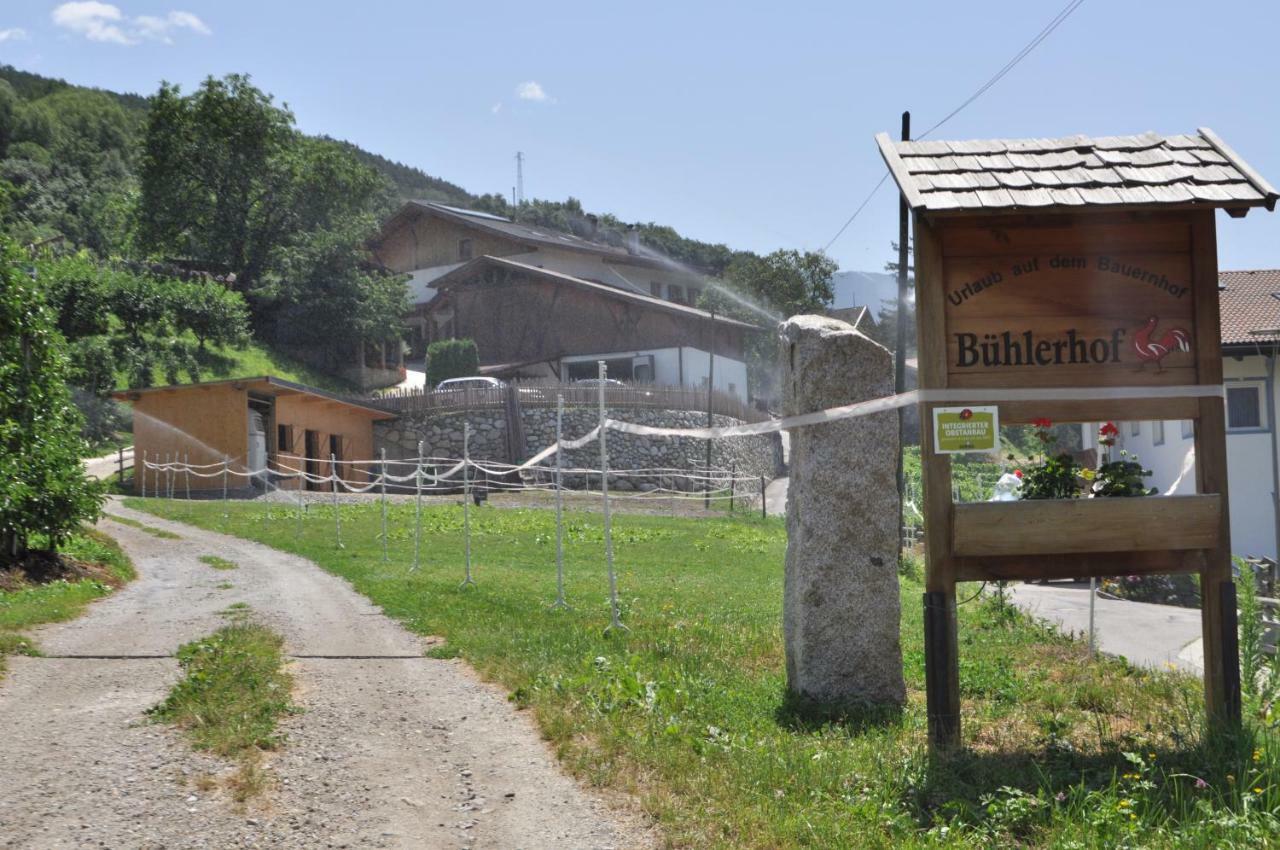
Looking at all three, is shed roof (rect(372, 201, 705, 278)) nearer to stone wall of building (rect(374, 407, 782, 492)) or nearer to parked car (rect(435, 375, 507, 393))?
parked car (rect(435, 375, 507, 393))

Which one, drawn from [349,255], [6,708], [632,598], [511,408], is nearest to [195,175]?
[349,255]

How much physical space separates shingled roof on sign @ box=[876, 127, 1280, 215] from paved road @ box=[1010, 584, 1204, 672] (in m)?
4.76

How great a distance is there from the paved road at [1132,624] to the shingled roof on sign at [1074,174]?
476 centimetres

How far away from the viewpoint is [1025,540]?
6.10 m

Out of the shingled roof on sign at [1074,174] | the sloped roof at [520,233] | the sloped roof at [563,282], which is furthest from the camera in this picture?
the sloped roof at [520,233]

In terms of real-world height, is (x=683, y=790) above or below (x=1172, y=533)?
below

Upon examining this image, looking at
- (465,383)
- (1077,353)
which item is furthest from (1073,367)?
(465,383)

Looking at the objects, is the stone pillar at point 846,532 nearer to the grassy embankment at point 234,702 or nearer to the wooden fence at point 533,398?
the grassy embankment at point 234,702

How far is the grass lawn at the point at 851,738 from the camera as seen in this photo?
16.9 feet

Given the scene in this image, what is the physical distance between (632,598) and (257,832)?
8226 millimetres

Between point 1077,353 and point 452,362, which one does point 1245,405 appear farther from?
point 452,362

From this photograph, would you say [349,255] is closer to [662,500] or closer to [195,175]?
[195,175]

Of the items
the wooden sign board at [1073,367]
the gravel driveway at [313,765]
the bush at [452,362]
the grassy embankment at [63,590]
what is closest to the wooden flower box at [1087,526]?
the wooden sign board at [1073,367]

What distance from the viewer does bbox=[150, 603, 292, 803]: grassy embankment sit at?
621 cm
